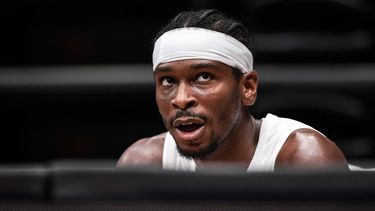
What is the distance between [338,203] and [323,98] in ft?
5.60

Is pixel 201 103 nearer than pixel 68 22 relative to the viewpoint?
Yes

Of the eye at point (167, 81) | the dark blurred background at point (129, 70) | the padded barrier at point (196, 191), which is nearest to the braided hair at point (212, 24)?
the eye at point (167, 81)

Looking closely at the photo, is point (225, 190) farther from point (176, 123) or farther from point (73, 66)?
point (73, 66)

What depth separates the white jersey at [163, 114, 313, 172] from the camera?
5.08 ft

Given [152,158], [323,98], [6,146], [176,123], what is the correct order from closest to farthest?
[176,123], [152,158], [323,98], [6,146]

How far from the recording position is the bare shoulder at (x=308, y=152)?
1475 mm

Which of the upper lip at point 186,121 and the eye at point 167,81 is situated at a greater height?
the eye at point 167,81

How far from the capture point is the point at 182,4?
106 inches

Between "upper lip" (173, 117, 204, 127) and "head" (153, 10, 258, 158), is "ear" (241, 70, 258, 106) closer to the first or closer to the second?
"head" (153, 10, 258, 158)

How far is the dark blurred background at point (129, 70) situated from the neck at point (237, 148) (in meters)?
0.84

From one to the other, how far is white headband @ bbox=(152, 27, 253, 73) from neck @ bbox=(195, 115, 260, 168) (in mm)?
124

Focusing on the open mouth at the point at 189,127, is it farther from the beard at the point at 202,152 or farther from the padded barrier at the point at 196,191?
the padded barrier at the point at 196,191

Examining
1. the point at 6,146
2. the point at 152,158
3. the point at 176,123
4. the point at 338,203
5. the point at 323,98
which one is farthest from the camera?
the point at 6,146

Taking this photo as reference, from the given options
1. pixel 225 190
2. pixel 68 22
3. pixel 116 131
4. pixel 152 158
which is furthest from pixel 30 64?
pixel 225 190
